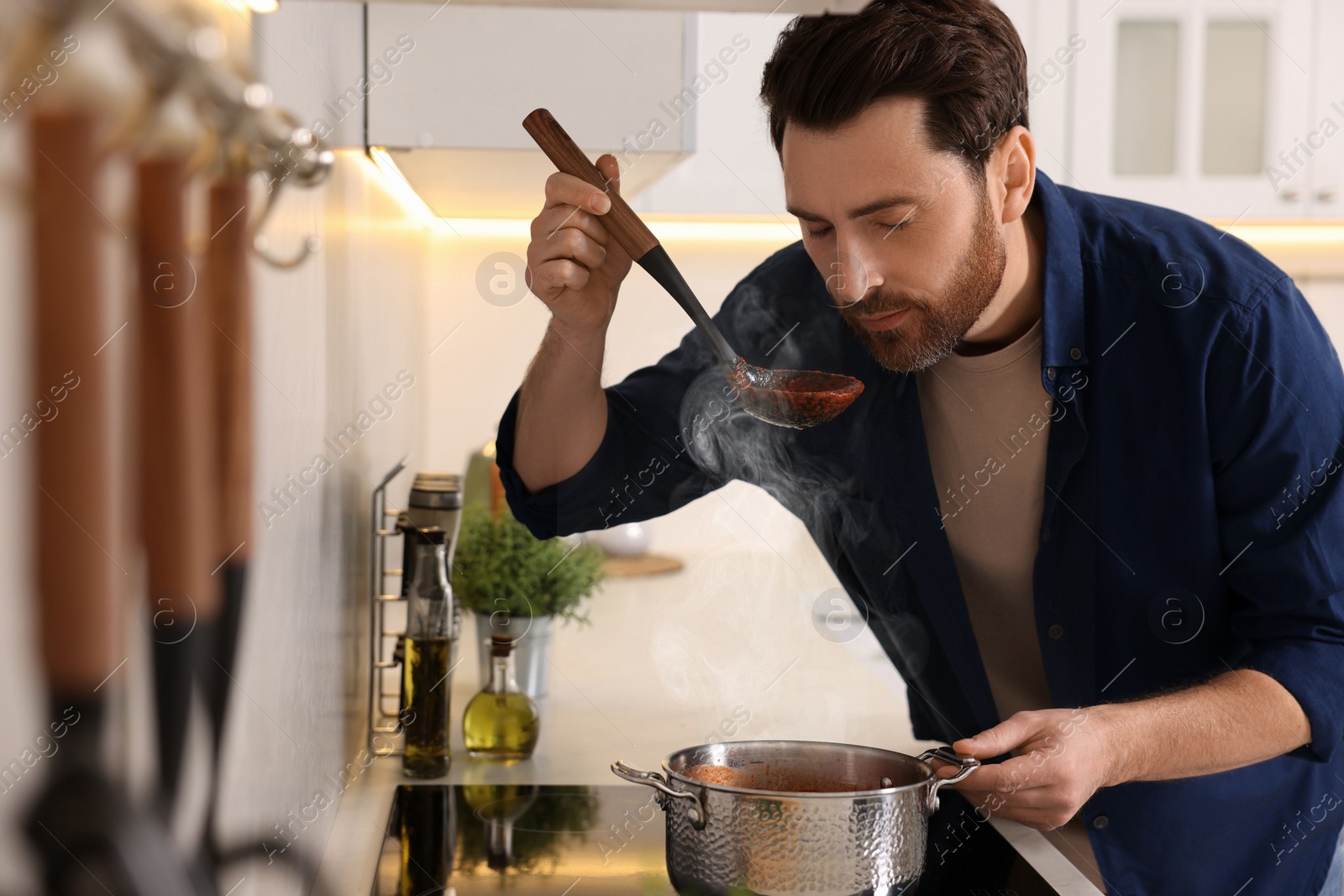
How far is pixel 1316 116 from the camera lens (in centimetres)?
199

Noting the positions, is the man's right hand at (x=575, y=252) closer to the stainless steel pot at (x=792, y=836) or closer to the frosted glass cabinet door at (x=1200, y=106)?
the stainless steel pot at (x=792, y=836)

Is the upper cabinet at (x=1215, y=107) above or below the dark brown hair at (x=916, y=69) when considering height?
above

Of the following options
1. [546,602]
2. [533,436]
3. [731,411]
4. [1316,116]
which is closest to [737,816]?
[533,436]

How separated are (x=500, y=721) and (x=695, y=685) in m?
0.28

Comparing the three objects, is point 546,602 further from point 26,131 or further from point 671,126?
point 26,131

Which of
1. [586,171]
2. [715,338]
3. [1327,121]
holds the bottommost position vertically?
[715,338]

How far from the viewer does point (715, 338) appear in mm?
1002

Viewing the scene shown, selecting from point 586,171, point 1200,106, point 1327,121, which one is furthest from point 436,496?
point 1327,121

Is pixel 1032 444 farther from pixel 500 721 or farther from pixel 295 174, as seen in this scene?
pixel 295 174

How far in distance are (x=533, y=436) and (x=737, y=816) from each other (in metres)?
0.51

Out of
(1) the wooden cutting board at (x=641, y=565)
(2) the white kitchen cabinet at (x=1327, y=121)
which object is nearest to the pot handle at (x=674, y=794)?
(1) the wooden cutting board at (x=641, y=565)

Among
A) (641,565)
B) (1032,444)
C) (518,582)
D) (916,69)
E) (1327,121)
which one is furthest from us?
(1327,121)

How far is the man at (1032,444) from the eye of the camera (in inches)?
37.0

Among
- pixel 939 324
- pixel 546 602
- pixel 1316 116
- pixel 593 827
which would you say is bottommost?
pixel 593 827
